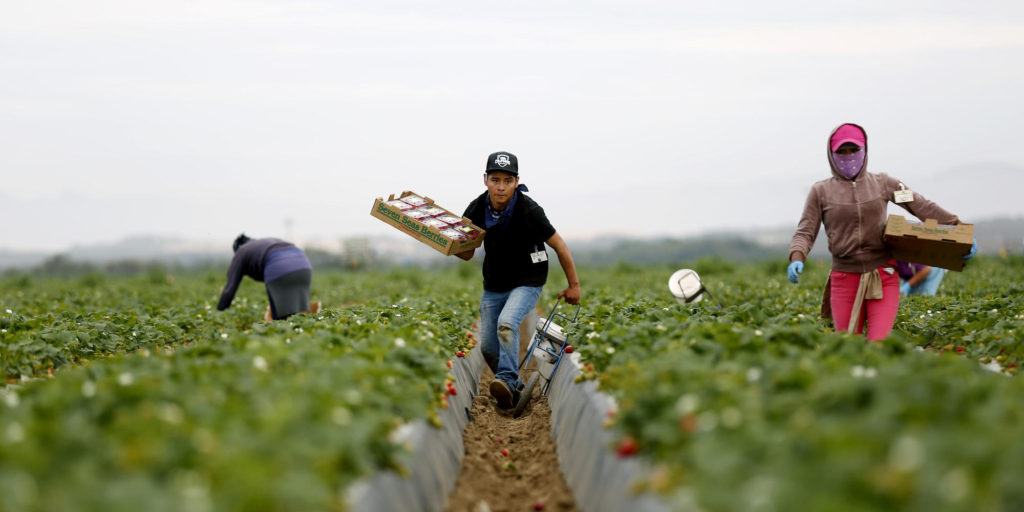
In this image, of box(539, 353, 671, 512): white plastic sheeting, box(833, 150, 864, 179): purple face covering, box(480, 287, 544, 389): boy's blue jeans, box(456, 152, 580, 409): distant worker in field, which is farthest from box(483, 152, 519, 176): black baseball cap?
box(833, 150, 864, 179): purple face covering

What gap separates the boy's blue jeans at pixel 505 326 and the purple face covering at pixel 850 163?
291cm

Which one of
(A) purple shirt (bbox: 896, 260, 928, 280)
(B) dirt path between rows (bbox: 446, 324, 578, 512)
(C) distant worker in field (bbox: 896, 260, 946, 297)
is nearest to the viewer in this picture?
(B) dirt path between rows (bbox: 446, 324, 578, 512)

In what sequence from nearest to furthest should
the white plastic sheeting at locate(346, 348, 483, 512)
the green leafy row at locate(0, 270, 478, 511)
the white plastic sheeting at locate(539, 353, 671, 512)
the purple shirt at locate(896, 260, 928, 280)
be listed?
the green leafy row at locate(0, 270, 478, 511), the white plastic sheeting at locate(346, 348, 483, 512), the white plastic sheeting at locate(539, 353, 671, 512), the purple shirt at locate(896, 260, 928, 280)

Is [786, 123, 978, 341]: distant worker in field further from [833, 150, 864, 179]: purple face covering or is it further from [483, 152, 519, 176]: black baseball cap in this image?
[483, 152, 519, 176]: black baseball cap

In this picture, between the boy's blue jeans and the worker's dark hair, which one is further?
the worker's dark hair

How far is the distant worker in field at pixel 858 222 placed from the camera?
22.2ft

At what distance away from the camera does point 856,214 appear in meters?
6.78

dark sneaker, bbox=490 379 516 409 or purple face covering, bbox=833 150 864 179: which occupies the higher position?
purple face covering, bbox=833 150 864 179

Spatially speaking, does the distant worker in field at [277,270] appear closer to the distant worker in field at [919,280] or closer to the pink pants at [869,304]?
the pink pants at [869,304]

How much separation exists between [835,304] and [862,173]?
120 cm

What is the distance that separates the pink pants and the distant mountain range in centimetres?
88

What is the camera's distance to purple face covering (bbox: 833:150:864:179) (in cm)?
679

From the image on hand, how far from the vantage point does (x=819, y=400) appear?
339 cm

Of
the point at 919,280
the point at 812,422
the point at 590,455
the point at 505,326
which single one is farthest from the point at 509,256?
the point at 919,280
